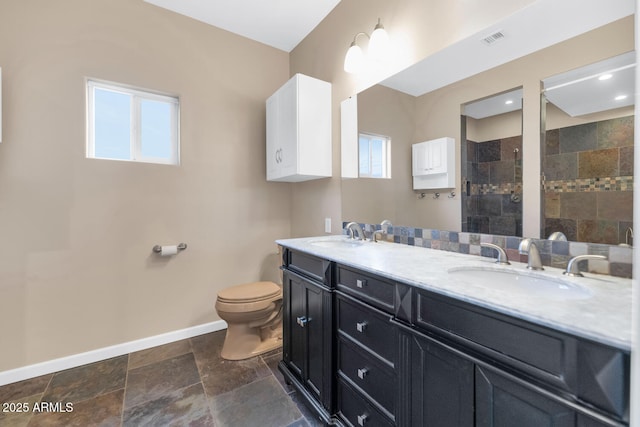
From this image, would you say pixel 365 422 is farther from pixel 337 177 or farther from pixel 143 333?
pixel 143 333

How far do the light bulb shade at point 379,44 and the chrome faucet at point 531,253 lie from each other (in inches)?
54.1

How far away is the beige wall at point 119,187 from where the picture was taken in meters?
1.78

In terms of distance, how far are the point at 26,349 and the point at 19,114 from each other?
5.06 ft

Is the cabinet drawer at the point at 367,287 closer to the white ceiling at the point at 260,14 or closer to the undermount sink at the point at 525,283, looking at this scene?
the undermount sink at the point at 525,283

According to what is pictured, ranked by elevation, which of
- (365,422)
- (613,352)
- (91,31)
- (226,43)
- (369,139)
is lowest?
(365,422)

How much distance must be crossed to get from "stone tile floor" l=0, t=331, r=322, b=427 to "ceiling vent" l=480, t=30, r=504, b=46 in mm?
2034

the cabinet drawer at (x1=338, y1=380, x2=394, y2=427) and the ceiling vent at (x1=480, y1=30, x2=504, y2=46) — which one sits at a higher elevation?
the ceiling vent at (x1=480, y1=30, x2=504, y2=46)

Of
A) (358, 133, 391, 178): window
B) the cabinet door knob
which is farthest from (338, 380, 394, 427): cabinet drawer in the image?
(358, 133, 391, 178): window

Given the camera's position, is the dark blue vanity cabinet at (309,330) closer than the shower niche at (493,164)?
No

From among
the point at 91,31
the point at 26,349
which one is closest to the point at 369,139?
the point at 91,31

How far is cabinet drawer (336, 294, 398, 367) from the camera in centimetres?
103

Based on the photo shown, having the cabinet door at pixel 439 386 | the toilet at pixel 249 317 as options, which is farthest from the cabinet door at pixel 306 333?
the cabinet door at pixel 439 386

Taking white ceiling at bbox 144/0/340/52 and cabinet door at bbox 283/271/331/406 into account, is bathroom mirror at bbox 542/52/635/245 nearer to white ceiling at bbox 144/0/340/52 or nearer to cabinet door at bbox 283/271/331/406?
cabinet door at bbox 283/271/331/406

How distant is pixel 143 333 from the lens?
2184 millimetres
